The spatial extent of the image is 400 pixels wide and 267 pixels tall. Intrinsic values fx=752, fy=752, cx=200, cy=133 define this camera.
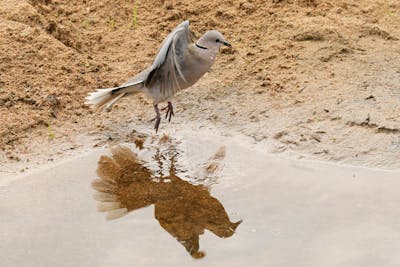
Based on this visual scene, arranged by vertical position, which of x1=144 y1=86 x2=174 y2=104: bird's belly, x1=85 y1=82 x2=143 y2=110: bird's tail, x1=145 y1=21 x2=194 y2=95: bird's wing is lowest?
x1=85 y1=82 x2=143 y2=110: bird's tail

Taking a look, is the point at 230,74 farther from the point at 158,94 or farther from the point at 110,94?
the point at 110,94

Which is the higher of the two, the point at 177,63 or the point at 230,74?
the point at 177,63

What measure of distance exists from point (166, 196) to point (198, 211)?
1.05 feet

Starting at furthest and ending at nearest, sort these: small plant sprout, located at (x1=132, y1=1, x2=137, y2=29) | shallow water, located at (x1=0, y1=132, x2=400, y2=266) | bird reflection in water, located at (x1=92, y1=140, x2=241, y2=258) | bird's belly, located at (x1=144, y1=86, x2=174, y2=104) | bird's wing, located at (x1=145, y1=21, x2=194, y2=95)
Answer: small plant sprout, located at (x1=132, y1=1, x2=137, y2=29) < bird's belly, located at (x1=144, y1=86, x2=174, y2=104) < bird's wing, located at (x1=145, y1=21, x2=194, y2=95) < bird reflection in water, located at (x1=92, y1=140, x2=241, y2=258) < shallow water, located at (x1=0, y1=132, x2=400, y2=266)

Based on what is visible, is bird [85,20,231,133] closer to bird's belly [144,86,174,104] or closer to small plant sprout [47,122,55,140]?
bird's belly [144,86,174,104]

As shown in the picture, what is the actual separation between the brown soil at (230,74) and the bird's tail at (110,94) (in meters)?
0.21

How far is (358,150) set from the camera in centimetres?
546

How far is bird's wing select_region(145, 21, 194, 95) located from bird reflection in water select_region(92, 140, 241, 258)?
51 cm

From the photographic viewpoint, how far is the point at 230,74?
6.54m

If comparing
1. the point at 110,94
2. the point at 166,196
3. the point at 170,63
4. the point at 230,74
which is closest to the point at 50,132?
the point at 110,94

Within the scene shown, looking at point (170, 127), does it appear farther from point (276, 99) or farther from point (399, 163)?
point (399, 163)

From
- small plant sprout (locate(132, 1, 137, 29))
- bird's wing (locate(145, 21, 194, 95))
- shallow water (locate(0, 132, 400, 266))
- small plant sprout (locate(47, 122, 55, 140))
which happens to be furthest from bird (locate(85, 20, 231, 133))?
small plant sprout (locate(132, 1, 137, 29))

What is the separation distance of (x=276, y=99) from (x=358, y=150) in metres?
1.00

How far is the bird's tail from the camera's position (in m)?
5.85
